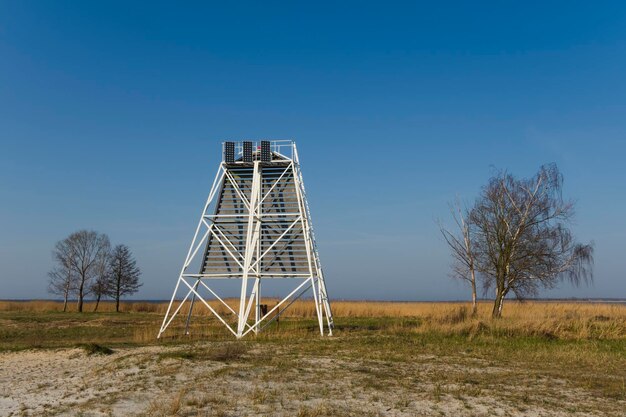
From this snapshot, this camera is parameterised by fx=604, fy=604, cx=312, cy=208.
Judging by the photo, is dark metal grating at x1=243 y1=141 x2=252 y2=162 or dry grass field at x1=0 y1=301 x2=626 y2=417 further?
dark metal grating at x1=243 y1=141 x2=252 y2=162

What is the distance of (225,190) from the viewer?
28.8 metres

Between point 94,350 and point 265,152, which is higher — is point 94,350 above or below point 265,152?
below

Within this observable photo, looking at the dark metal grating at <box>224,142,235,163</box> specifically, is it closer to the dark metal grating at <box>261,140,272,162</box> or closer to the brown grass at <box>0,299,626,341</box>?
the dark metal grating at <box>261,140,272,162</box>

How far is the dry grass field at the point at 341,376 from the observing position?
11180 mm

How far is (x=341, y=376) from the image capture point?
14.3 metres

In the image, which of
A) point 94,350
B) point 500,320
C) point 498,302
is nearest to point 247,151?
point 94,350

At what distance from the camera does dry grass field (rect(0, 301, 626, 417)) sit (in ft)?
36.7

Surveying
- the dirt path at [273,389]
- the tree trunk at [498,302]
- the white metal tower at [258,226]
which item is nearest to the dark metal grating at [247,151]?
the white metal tower at [258,226]

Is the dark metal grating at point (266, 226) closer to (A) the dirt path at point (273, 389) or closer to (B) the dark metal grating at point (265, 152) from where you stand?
(B) the dark metal grating at point (265, 152)

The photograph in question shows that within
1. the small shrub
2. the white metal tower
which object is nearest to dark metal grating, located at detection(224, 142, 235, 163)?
the white metal tower

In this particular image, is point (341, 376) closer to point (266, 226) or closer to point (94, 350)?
point (94, 350)

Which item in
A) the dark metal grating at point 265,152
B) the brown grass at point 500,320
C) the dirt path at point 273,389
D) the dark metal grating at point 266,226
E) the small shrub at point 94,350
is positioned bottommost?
the dirt path at point 273,389

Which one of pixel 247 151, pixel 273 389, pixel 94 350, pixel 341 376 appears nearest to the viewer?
pixel 273 389

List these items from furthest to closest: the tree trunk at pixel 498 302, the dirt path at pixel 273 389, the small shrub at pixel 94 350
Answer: the tree trunk at pixel 498 302, the small shrub at pixel 94 350, the dirt path at pixel 273 389
